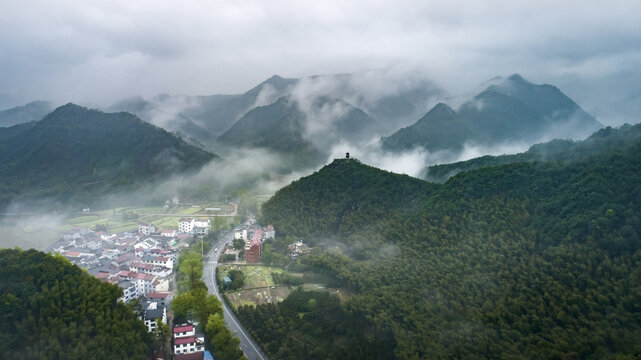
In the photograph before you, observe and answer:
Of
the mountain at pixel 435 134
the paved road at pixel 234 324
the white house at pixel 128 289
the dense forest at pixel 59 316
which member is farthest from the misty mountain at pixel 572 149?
the white house at pixel 128 289

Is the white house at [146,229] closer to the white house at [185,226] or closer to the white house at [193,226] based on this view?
the white house at [185,226]

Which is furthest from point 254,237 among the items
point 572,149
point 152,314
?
point 572,149

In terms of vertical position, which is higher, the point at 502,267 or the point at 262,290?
the point at 502,267

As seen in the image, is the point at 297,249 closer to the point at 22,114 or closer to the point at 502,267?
the point at 502,267

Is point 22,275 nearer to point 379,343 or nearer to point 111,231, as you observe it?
point 379,343

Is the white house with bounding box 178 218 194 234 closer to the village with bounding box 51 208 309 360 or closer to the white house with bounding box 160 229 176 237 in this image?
the village with bounding box 51 208 309 360

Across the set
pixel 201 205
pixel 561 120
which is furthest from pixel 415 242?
pixel 561 120
